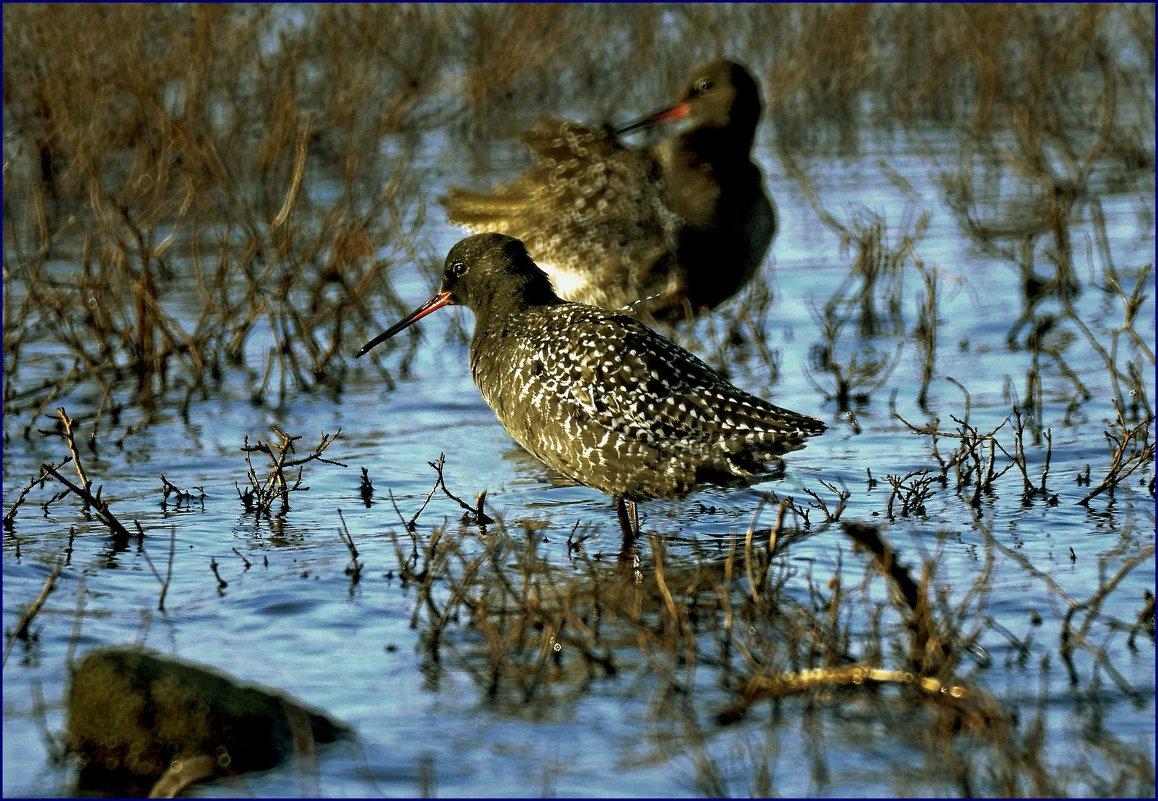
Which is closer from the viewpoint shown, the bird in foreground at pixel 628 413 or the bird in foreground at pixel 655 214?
the bird in foreground at pixel 628 413

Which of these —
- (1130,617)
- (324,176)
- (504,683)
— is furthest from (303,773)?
(324,176)

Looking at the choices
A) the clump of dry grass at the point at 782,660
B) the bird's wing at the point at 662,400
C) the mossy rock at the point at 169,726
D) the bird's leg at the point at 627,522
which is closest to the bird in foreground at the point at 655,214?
the bird's leg at the point at 627,522

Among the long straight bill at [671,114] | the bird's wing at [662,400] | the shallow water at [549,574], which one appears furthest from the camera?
the long straight bill at [671,114]

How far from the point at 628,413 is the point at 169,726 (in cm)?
237

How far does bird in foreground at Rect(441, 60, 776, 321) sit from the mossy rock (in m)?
4.70

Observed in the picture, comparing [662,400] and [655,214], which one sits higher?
[655,214]

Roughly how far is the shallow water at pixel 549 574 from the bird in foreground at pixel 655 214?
670 mm

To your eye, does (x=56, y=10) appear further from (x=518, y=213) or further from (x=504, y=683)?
(x=504, y=683)

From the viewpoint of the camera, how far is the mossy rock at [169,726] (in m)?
4.48

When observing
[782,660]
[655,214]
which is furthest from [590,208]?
[782,660]

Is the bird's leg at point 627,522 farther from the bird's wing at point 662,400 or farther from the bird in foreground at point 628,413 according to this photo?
the bird's wing at point 662,400

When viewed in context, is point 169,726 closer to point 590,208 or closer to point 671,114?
point 590,208

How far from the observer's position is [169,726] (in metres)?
4.50

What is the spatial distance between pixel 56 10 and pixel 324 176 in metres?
2.58
